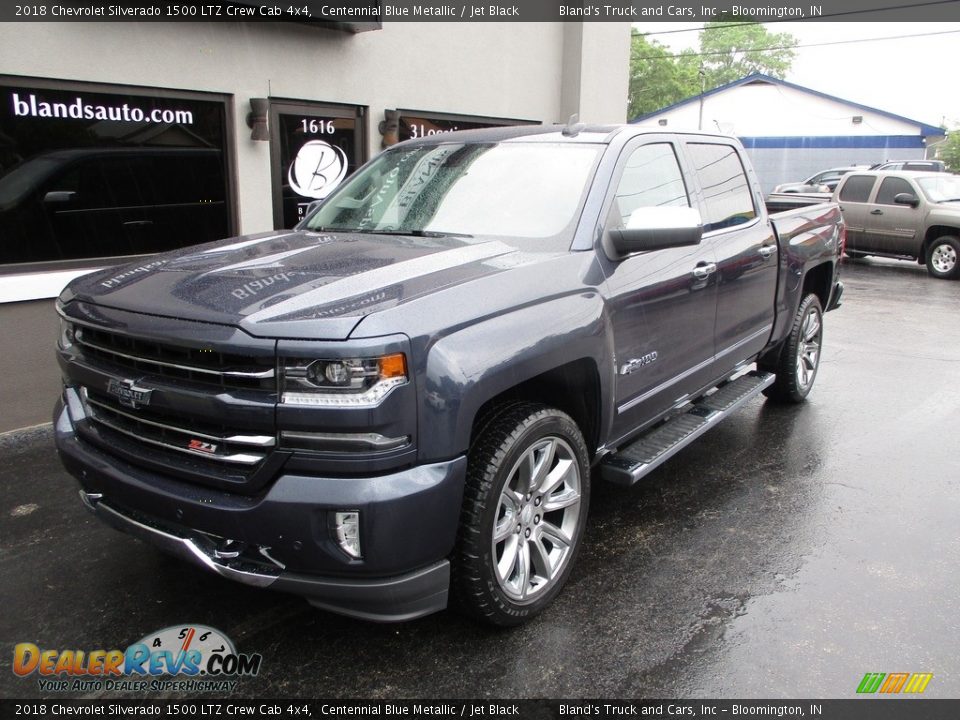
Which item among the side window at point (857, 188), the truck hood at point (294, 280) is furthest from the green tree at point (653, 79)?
the truck hood at point (294, 280)

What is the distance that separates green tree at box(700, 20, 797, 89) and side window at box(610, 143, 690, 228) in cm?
8259

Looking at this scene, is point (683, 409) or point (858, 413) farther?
point (858, 413)

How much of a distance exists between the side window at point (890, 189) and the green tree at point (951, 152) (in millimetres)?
37557

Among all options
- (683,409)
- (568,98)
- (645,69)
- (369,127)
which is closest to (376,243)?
(683,409)

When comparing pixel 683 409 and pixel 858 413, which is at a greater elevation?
pixel 683 409

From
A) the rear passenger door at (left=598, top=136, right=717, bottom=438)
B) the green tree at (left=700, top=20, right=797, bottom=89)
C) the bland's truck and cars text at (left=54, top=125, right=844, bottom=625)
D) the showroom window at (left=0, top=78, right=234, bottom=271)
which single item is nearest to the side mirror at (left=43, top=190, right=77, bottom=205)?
the showroom window at (left=0, top=78, right=234, bottom=271)

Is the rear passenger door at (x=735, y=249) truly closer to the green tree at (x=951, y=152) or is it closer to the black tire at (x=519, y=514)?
the black tire at (x=519, y=514)

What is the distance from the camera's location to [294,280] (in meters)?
2.90

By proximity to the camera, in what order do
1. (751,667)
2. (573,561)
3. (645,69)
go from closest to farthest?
(751,667) < (573,561) < (645,69)

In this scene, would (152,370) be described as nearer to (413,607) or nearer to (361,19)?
(413,607)

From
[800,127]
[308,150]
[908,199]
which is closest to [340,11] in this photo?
[308,150]

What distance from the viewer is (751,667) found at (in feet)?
9.75

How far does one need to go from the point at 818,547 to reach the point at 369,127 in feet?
19.8

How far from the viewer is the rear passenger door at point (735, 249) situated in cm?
455
